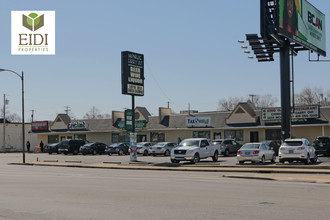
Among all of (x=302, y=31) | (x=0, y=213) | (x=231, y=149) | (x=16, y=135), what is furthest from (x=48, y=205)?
(x=16, y=135)

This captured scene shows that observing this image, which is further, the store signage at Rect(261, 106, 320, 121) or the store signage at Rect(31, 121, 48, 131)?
the store signage at Rect(31, 121, 48, 131)

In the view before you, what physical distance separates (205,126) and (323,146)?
739 inches

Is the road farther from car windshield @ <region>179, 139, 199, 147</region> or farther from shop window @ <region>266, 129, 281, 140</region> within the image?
shop window @ <region>266, 129, 281, 140</region>

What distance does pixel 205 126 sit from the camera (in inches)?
2126

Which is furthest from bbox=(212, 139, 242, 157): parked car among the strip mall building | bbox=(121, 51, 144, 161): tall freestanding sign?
bbox=(121, 51, 144, 161): tall freestanding sign

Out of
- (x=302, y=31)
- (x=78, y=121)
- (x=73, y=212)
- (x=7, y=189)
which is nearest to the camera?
(x=73, y=212)

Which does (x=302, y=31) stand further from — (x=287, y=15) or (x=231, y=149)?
(x=231, y=149)

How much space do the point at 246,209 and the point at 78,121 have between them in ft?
196

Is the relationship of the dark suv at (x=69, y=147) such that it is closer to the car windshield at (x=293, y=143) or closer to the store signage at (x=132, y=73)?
the store signage at (x=132, y=73)

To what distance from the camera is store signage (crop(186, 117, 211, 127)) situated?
2116 inches

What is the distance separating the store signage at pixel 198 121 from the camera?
5375 cm

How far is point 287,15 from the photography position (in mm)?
34500

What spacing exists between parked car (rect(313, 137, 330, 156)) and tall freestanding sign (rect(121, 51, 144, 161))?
14.9 metres

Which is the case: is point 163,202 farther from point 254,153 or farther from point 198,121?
point 198,121
